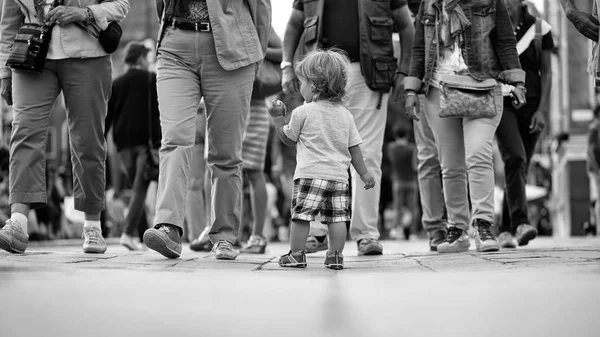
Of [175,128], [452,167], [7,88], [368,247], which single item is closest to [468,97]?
[452,167]

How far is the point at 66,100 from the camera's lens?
727 cm

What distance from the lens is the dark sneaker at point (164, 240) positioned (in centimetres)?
659

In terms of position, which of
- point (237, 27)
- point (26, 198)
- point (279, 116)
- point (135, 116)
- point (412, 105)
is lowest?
point (26, 198)

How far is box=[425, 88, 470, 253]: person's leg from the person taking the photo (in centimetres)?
818

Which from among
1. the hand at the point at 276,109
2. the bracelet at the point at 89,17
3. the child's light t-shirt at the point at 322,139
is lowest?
the child's light t-shirt at the point at 322,139

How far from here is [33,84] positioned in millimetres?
7172

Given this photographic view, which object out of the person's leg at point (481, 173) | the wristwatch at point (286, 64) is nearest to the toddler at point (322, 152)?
the person's leg at point (481, 173)

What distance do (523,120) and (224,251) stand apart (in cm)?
341

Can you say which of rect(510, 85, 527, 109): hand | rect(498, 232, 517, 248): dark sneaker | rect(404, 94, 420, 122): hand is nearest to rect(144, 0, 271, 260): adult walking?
rect(404, 94, 420, 122): hand

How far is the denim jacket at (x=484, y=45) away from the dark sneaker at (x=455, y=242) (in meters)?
1.08

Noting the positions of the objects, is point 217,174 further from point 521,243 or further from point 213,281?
point 521,243

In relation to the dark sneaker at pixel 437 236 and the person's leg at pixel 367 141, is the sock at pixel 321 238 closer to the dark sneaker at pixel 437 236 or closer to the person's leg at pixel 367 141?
the person's leg at pixel 367 141

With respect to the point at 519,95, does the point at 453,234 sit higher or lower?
lower

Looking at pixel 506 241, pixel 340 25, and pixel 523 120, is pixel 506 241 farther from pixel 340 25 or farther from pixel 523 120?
pixel 340 25
